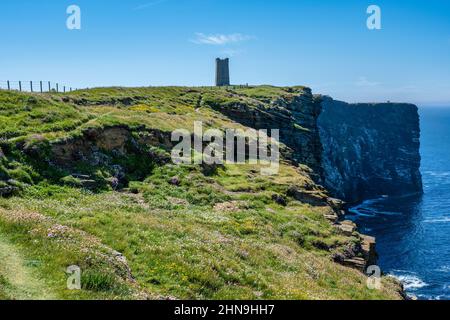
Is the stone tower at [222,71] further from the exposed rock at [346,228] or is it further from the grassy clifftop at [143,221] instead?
the exposed rock at [346,228]

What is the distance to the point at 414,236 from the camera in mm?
107875

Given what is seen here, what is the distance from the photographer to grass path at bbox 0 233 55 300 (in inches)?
472

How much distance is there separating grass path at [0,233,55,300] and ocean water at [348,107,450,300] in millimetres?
69059

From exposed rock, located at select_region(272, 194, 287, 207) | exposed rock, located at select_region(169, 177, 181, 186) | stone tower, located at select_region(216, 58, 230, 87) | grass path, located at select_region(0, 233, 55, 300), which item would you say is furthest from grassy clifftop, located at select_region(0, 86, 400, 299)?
stone tower, located at select_region(216, 58, 230, 87)

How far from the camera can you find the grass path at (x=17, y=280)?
12.0 metres

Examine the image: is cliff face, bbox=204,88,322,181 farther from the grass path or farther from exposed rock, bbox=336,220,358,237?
the grass path

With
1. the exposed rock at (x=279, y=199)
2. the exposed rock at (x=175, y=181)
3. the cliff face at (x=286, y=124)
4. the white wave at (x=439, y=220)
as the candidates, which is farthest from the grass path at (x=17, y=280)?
the white wave at (x=439, y=220)

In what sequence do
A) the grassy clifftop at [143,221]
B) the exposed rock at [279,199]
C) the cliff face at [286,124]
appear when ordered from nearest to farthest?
the grassy clifftop at [143,221], the exposed rock at [279,199], the cliff face at [286,124]

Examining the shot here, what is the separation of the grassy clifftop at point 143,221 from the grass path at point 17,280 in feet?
0.12

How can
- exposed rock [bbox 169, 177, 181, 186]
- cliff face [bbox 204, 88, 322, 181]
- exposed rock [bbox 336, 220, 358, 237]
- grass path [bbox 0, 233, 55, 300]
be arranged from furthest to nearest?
cliff face [bbox 204, 88, 322, 181], exposed rock [bbox 169, 177, 181, 186], exposed rock [bbox 336, 220, 358, 237], grass path [bbox 0, 233, 55, 300]

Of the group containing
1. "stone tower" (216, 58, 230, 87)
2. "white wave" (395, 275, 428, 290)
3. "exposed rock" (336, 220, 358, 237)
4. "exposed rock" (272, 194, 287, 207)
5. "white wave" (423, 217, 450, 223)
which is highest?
"stone tower" (216, 58, 230, 87)

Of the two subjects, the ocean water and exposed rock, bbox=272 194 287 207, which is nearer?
exposed rock, bbox=272 194 287 207

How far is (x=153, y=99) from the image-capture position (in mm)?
80062
